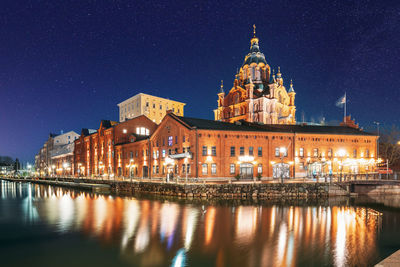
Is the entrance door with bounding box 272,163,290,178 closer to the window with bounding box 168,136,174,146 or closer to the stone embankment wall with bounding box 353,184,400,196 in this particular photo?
the stone embankment wall with bounding box 353,184,400,196

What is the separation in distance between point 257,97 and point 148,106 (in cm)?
4486

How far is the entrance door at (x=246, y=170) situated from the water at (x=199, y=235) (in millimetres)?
16424

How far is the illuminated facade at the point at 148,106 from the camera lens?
11444cm

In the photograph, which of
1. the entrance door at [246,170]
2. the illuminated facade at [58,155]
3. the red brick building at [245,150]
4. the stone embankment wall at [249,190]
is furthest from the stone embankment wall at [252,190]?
the illuminated facade at [58,155]

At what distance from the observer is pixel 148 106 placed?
116 metres

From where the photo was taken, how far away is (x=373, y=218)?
29312 millimetres

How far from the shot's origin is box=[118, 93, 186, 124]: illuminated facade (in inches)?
4505

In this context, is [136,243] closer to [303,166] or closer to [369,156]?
[303,166]

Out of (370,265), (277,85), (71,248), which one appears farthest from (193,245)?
(277,85)

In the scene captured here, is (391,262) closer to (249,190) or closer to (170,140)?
(249,190)

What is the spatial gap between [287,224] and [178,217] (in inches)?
396

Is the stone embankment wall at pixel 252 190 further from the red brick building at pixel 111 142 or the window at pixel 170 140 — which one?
the red brick building at pixel 111 142

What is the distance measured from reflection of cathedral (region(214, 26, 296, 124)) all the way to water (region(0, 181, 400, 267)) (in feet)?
200

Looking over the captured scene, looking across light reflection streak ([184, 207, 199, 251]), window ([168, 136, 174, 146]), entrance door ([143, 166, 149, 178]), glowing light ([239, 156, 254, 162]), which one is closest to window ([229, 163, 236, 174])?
glowing light ([239, 156, 254, 162])
